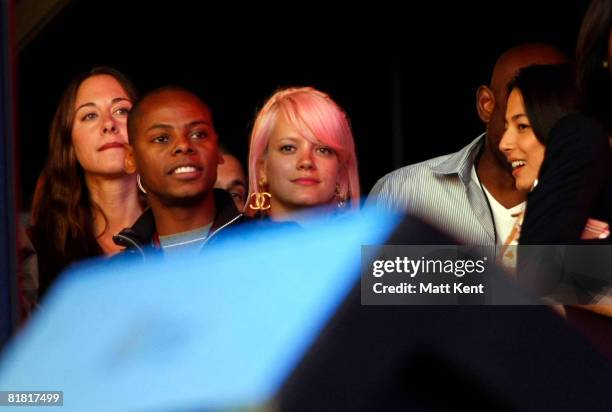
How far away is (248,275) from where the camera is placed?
3.46m

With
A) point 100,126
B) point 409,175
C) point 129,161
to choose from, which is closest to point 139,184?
point 129,161

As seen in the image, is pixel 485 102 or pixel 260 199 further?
pixel 260 199

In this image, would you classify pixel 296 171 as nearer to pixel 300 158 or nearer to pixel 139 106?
pixel 300 158

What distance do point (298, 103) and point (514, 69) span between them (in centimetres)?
60

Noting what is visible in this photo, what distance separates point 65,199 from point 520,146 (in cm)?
132

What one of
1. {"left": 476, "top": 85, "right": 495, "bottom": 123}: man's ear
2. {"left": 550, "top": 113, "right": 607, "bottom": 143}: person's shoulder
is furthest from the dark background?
{"left": 550, "top": 113, "right": 607, "bottom": 143}: person's shoulder

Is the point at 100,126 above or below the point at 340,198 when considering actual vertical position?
above

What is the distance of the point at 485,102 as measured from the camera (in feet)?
10.9

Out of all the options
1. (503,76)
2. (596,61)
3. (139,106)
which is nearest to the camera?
(596,61)

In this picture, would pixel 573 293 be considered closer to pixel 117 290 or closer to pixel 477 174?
pixel 477 174

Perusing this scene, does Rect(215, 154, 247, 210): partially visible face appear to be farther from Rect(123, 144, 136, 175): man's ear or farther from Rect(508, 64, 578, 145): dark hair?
Rect(508, 64, 578, 145): dark hair

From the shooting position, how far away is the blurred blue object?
3.40 m

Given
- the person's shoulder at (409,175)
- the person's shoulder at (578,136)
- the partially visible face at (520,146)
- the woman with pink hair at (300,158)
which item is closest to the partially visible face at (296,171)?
the woman with pink hair at (300,158)

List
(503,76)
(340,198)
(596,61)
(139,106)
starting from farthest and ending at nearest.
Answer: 1. (139,106)
2. (340,198)
3. (503,76)
4. (596,61)
